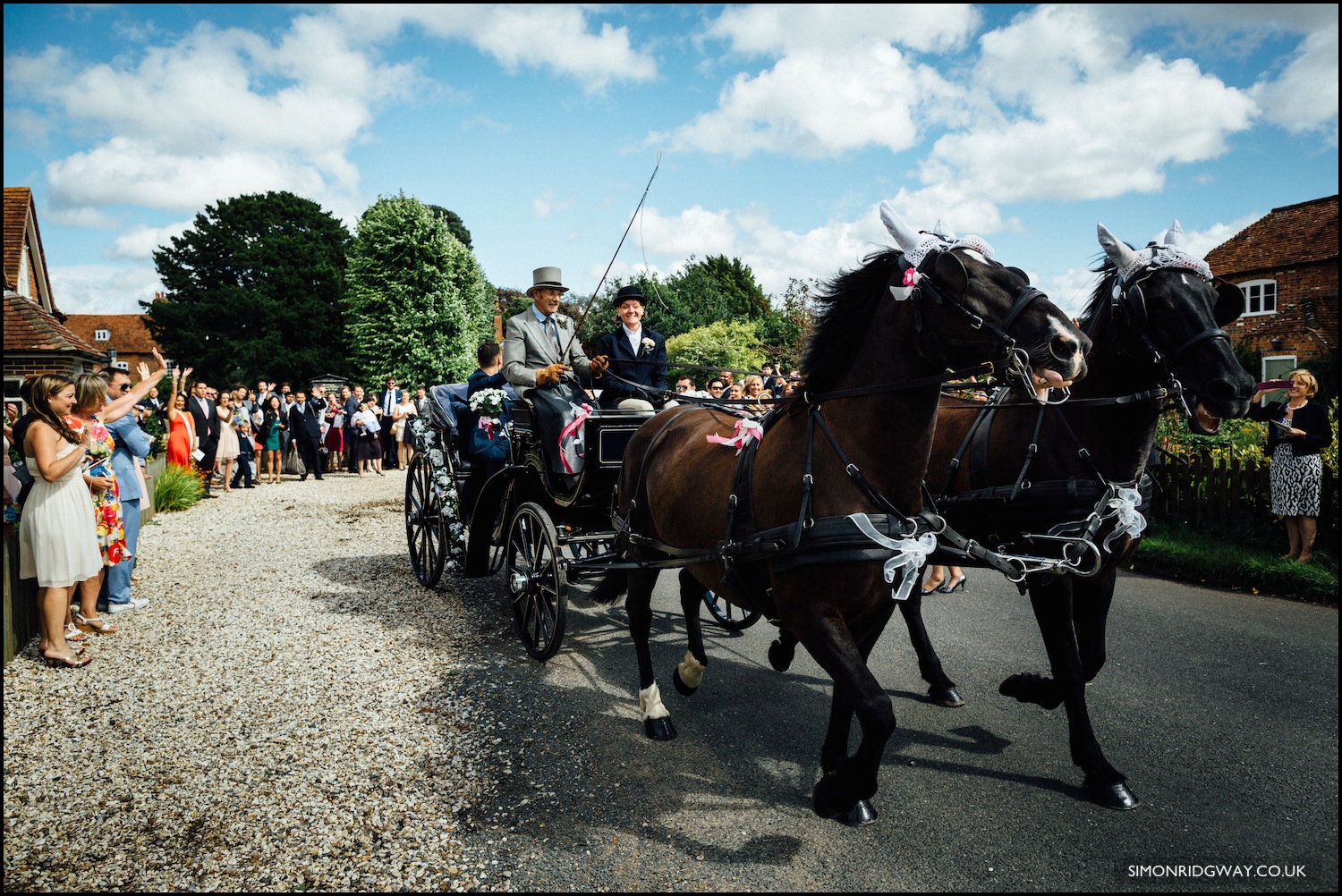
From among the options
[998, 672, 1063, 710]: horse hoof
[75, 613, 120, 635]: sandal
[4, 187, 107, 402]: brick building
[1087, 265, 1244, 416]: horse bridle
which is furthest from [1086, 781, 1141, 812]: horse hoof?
[4, 187, 107, 402]: brick building

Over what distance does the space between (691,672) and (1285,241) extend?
28.4m

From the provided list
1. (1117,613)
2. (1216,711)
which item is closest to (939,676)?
(1216,711)

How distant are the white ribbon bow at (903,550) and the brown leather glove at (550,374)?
2764 millimetres

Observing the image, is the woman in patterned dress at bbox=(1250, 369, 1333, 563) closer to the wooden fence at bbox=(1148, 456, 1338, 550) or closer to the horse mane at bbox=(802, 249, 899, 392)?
→ the wooden fence at bbox=(1148, 456, 1338, 550)

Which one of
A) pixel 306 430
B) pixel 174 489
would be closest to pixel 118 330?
pixel 306 430

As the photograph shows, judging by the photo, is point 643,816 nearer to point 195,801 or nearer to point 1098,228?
point 195,801

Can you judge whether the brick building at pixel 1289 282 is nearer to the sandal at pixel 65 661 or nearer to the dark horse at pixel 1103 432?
the dark horse at pixel 1103 432

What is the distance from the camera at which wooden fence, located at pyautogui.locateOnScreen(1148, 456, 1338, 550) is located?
7359 millimetres

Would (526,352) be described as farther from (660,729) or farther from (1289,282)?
(1289,282)

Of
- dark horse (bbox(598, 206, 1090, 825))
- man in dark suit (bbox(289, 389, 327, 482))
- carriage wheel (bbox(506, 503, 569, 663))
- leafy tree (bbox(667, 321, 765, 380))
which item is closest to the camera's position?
dark horse (bbox(598, 206, 1090, 825))

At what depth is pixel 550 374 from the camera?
5180 millimetres

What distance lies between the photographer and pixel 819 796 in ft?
10.2

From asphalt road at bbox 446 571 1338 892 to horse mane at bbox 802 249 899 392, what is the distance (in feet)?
6.59

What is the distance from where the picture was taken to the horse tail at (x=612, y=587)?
533 cm
